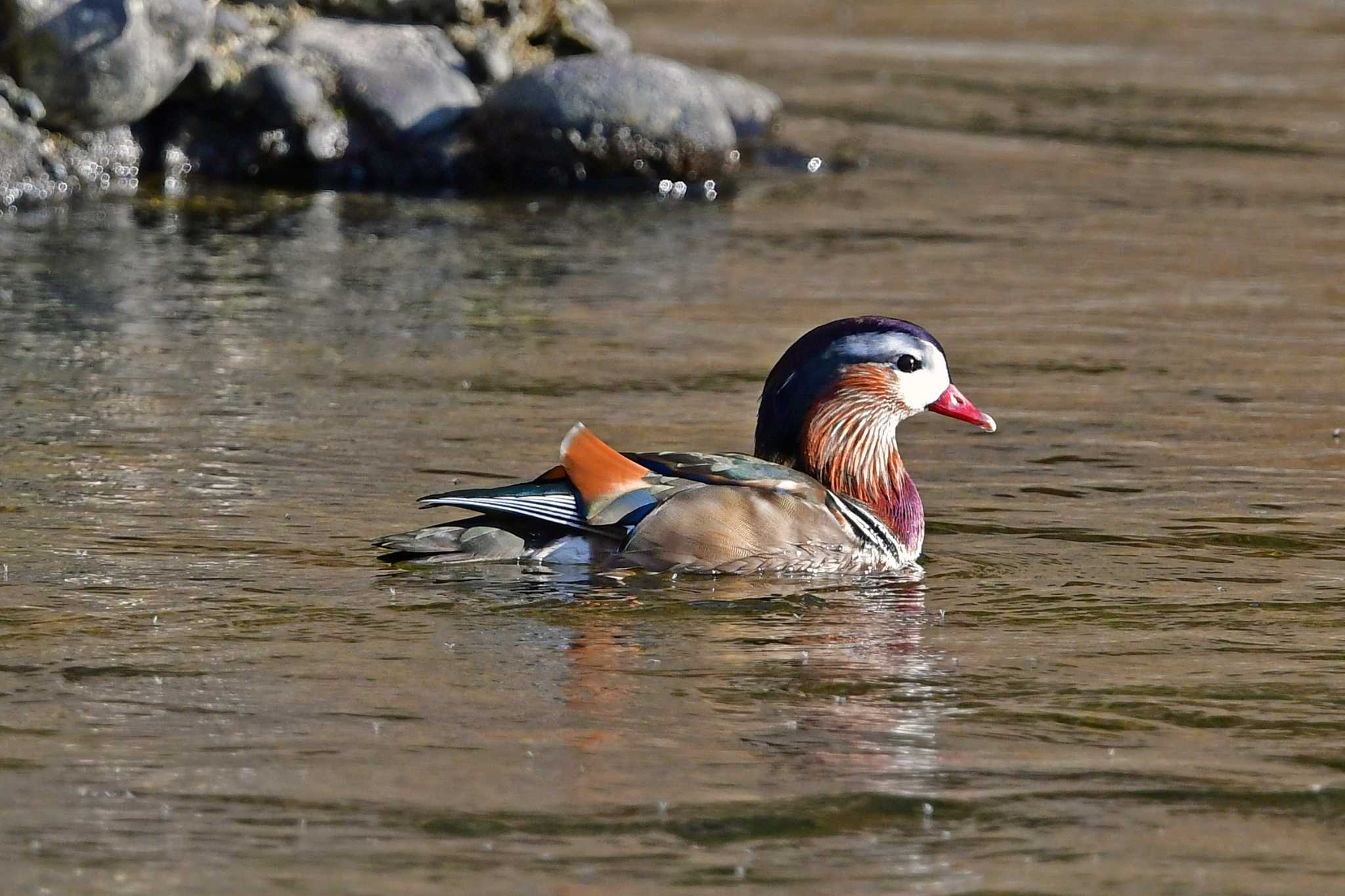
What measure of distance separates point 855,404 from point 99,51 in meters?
9.22

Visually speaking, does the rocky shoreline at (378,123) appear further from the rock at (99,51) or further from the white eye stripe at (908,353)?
the white eye stripe at (908,353)

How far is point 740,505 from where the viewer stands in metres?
6.98

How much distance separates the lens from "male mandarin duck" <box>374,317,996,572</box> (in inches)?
270

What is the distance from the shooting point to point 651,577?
7012mm

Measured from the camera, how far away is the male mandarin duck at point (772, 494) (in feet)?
22.5

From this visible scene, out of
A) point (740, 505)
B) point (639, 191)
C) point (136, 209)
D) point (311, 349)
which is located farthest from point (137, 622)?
point (639, 191)

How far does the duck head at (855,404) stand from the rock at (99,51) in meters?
8.92

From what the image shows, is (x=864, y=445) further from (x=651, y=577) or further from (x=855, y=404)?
(x=651, y=577)

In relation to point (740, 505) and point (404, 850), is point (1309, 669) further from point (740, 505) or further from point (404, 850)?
point (404, 850)

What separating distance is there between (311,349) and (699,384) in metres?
1.88

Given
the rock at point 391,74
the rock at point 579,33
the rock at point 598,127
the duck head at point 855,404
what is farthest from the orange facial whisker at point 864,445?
the rock at point 579,33

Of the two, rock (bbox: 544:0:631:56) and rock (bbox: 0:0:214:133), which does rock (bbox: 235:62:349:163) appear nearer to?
rock (bbox: 0:0:214:133)

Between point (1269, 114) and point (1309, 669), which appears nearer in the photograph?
point (1309, 669)

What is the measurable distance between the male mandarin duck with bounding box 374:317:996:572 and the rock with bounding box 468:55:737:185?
29.1 feet
